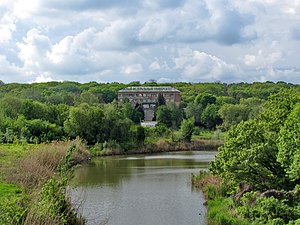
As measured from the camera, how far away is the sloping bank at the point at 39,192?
13617 millimetres

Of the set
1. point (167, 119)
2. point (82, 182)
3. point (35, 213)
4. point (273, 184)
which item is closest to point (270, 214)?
point (273, 184)

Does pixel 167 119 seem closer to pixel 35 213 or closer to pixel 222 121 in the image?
pixel 222 121

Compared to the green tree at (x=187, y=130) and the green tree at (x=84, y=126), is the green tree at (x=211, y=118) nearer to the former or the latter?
the green tree at (x=187, y=130)

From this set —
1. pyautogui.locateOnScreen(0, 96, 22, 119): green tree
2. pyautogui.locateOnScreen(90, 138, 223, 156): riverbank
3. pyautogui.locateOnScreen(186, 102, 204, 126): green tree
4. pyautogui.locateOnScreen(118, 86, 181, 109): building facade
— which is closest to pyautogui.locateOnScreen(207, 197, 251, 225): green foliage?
pyautogui.locateOnScreen(90, 138, 223, 156): riverbank

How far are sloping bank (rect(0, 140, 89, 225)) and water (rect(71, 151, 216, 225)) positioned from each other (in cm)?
98

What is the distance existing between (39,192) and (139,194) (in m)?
16.6

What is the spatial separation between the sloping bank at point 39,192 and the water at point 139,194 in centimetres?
98

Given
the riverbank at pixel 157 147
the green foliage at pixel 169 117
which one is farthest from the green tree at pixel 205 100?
the riverbank at pixel 157 147

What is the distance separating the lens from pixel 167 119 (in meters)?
104

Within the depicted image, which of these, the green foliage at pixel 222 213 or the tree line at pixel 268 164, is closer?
the tree line at pixel 268 164

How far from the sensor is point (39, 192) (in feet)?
54.0

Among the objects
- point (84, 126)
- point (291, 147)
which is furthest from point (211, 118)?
point (291, 147)

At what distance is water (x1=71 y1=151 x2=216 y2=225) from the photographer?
974 inches

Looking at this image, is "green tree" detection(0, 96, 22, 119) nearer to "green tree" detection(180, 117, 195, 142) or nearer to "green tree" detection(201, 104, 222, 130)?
"green tree" detection(180, 117, 195, 142)
